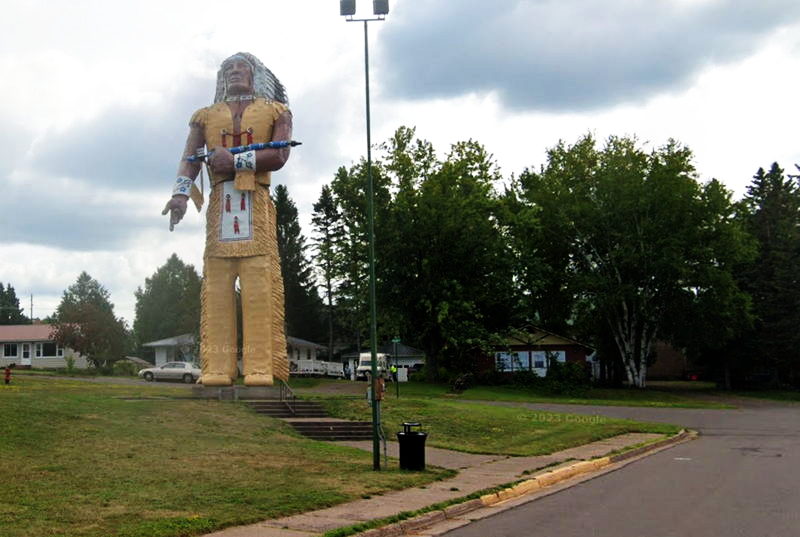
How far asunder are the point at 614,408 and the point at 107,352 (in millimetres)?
34252

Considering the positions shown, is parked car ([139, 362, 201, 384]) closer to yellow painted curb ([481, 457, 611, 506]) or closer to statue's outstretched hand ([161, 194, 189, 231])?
statue's outstretched hand ([161, 194, 189, 231])

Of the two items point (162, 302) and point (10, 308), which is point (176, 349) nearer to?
point (162, 302)

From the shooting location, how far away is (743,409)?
3803 centimetres

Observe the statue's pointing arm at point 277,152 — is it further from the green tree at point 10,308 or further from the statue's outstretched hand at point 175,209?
the green tree at point 10,308

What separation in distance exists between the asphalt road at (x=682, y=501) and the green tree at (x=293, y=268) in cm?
5139

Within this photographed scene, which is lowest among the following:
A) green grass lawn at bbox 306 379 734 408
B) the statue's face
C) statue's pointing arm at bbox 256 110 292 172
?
green grass lawn at bbox 306 379 734 408

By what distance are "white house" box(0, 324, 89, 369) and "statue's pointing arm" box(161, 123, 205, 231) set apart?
4390 cm

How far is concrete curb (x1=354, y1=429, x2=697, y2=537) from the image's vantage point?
10.0m

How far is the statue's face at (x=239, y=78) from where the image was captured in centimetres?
A: 2523

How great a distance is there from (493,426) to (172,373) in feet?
91.2

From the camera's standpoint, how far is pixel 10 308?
115 meters

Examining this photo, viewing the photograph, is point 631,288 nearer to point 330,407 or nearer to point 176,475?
point 330,407

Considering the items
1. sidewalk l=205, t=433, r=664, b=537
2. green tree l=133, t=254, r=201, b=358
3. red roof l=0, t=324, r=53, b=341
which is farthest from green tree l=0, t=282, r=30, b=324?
sidewalk l=205, t=433, r=664, b=537

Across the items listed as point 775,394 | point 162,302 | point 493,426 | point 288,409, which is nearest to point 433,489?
point 493,426
